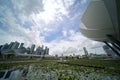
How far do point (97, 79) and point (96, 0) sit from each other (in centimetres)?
1105

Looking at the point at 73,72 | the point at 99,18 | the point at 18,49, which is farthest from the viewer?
the point at 18,49

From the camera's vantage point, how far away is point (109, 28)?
17594 millimetres

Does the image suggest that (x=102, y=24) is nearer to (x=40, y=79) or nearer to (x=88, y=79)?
(x=88, y=79)

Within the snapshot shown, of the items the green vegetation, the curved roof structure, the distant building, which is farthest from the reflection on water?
the distant building

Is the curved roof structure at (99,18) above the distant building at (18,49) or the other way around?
the other way around

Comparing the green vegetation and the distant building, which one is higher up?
the distant building

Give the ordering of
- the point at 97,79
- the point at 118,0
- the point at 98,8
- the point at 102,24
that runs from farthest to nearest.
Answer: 1. the point at 102,24
2. the point at 98,8
3. the point at 97,79
4. the point at 118,0

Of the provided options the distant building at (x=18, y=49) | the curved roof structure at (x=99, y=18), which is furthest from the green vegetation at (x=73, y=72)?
the distant building at (x=18, y=49)

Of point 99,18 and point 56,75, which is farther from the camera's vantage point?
point 99,18

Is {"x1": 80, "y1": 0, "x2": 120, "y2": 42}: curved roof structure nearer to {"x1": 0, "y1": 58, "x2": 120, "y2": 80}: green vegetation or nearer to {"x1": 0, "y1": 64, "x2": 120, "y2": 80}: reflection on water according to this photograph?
{"x1": 0, "y1": 58, "x2": 120, "y2": 80}: green vegetation

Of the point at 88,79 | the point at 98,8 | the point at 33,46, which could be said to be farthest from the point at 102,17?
the point at 33,46

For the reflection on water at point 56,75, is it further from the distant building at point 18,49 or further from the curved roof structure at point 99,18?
the distant building at point 18,49

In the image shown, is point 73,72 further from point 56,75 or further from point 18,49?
point 18,49

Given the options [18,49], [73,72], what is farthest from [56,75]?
[18,49]
